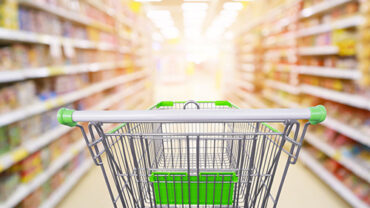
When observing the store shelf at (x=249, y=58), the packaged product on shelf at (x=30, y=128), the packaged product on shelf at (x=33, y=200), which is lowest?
the packaged product on shelf at (x=33, y=200)

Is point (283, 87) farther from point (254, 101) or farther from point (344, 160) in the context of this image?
point (344, 160)

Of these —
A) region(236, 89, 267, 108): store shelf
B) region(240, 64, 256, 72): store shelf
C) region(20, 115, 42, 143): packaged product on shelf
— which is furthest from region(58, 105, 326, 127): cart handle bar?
region(240, 64, 256, 72): store shelf

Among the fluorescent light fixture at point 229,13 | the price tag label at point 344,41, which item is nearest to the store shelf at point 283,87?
the price tag label at point 344,41

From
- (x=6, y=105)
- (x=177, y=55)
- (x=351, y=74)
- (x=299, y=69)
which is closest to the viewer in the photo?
(x=6, y=105)

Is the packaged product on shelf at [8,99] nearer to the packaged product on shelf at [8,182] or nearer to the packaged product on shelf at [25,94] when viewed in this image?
the packaged product on shelf at [25,94]

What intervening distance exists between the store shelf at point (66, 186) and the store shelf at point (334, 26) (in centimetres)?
297

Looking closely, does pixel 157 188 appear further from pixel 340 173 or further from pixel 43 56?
pixel 340 173

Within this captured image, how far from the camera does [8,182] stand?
1541mm

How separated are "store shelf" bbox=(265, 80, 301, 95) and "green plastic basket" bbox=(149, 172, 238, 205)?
251 centimetres

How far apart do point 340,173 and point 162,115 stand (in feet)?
7.50

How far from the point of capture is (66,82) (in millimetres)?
2283

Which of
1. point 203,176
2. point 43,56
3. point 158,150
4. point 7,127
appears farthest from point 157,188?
point 43,56

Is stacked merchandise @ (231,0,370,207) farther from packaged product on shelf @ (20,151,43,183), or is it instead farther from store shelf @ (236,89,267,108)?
packaged product on shelf @ (20,151,43,183)

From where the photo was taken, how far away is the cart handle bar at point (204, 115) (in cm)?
71
